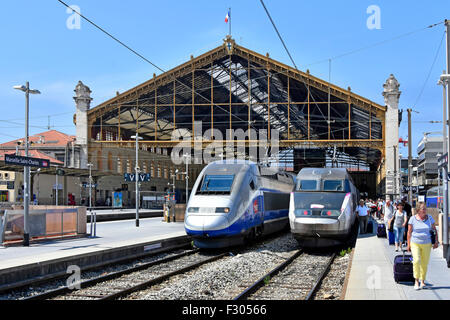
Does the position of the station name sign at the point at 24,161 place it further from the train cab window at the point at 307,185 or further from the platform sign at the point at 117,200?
the platform sign at the point at 117,200

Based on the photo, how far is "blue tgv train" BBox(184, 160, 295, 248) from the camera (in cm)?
1814

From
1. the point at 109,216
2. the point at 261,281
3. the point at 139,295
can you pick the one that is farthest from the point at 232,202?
the point at 109,216

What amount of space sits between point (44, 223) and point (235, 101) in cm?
3566

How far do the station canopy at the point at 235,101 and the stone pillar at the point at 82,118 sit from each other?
27.3 inches

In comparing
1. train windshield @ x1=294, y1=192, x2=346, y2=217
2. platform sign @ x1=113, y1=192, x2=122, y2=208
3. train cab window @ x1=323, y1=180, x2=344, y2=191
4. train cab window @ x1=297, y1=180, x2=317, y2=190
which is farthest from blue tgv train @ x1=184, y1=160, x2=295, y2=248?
platform sign @ x1=113, y1=192, x2=122, y2=208

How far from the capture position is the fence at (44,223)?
746 inches

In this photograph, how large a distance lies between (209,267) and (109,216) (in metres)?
24.1

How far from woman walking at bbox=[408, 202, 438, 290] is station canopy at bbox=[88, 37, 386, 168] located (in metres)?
37.6

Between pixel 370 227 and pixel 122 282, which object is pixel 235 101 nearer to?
pixel 370 227

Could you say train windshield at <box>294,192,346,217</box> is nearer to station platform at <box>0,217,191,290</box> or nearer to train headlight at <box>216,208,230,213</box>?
train headlight at <box>216,208,230,213</box>

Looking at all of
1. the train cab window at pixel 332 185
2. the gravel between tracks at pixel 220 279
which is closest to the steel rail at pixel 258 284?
the gravel between tracks at pixel 220 279

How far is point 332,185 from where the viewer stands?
19.9 meters
